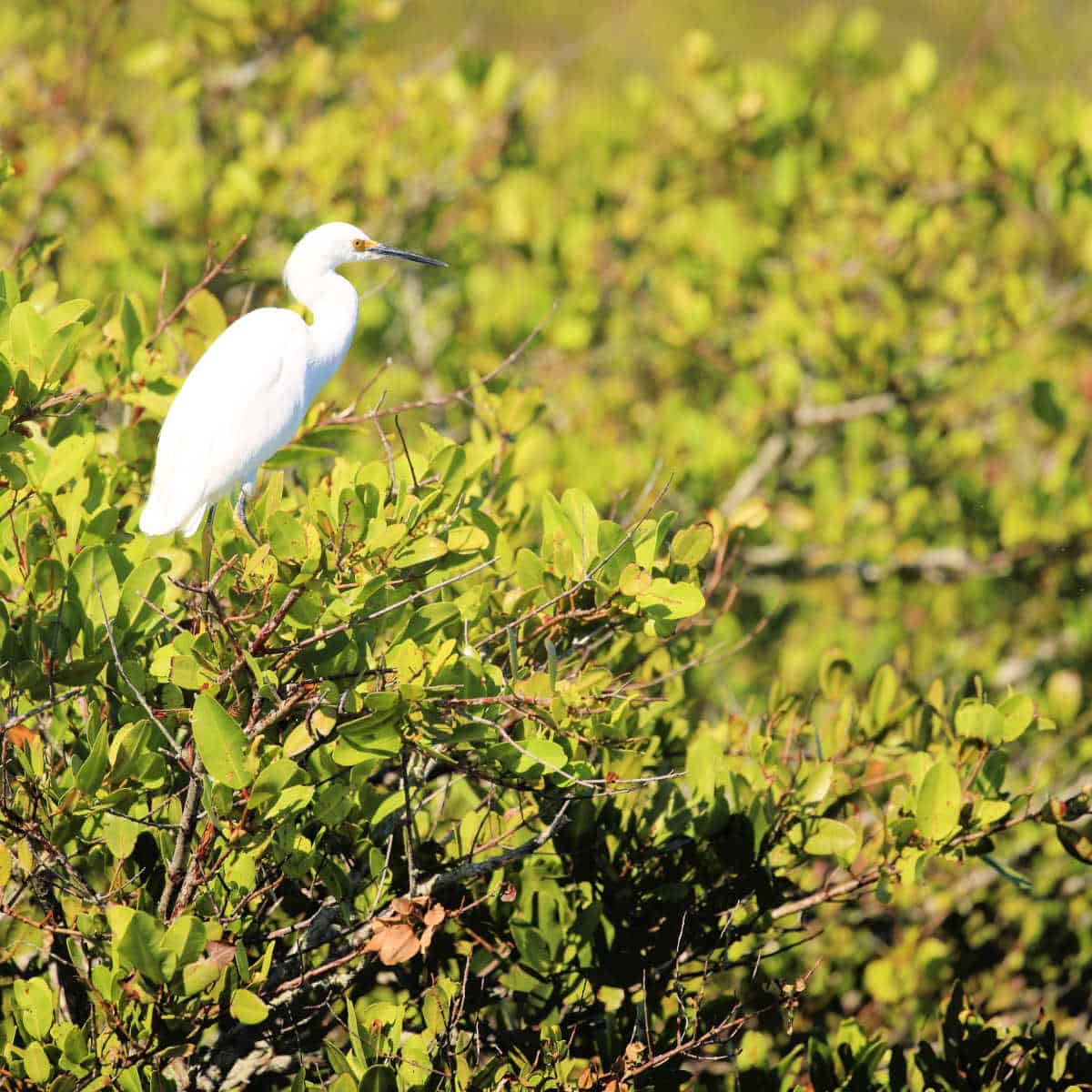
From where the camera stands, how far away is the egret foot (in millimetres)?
2453

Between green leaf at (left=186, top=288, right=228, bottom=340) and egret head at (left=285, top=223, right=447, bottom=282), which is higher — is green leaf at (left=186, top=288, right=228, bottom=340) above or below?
below

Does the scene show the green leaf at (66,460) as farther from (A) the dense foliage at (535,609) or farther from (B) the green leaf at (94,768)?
(B) the green leaf at (94,768)

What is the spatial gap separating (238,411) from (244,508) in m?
0.24

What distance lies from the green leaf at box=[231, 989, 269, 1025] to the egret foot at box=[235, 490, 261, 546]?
2.87 feet

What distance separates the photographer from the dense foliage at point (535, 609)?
228cm

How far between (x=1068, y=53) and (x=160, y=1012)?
18.4 m

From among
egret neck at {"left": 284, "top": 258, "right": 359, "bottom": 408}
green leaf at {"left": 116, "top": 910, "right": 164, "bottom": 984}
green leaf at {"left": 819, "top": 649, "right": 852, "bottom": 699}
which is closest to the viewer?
green leaf at {"left": 116, "top": 910, "right": 164, "bottom": 984}

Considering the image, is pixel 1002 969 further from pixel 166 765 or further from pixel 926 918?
pixel 166 765

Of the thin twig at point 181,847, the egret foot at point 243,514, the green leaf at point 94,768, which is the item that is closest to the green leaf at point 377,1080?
the thin twig at point 181,847

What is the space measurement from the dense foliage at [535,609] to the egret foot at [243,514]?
0.18 feet

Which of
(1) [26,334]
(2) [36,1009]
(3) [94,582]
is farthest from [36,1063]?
(1) [26,334]

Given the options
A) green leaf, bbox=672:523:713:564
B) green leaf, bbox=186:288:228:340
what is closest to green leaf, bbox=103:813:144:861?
green leaf, bbox=672:523:713:564

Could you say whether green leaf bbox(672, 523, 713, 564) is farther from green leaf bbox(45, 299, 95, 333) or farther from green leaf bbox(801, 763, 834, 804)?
green leaf bbox(45, 299, 95, 333)

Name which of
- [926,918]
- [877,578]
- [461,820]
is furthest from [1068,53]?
[461,820]
